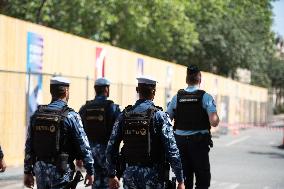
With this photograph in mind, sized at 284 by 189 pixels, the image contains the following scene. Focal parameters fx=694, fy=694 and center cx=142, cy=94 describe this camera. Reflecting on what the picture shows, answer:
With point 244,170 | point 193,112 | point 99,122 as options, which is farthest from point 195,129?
point 244,170

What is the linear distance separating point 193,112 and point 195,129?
219mm

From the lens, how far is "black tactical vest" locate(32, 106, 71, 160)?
6.62m

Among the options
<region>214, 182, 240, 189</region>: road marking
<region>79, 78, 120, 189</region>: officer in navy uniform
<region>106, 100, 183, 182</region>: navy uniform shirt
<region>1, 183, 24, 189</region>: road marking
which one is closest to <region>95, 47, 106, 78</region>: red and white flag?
<region>214, 182, 240, 189</region>: road marking

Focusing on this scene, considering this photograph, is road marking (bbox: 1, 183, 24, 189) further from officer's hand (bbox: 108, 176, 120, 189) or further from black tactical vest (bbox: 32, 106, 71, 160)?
officer's hand (bbox: 108, 176, 120, 189)

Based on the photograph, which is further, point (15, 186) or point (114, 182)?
point (15, 186)

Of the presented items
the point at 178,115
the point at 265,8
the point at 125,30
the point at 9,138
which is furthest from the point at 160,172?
the point at 265,8

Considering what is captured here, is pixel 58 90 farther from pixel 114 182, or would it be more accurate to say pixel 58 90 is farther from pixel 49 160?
pixel 114 182

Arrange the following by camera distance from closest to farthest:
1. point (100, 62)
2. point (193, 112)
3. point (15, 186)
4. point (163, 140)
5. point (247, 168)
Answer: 1. point (163, 140)
2. point (193, 112)
3. point (15, 186)
4. point (247, 168)
5. point (100, 62)

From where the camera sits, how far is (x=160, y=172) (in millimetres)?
6426

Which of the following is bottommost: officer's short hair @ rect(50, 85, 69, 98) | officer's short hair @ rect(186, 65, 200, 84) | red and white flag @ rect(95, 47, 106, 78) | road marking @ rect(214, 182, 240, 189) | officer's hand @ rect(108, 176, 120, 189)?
road marking @ rect(214, 182, 240, 189)

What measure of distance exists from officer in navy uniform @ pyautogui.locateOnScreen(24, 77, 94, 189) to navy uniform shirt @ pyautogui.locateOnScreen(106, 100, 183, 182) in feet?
0.71

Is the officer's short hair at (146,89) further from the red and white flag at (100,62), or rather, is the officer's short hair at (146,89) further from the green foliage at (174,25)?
the green foliage at (174,25)

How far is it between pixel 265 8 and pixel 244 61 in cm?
1537

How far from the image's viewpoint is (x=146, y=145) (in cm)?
643
